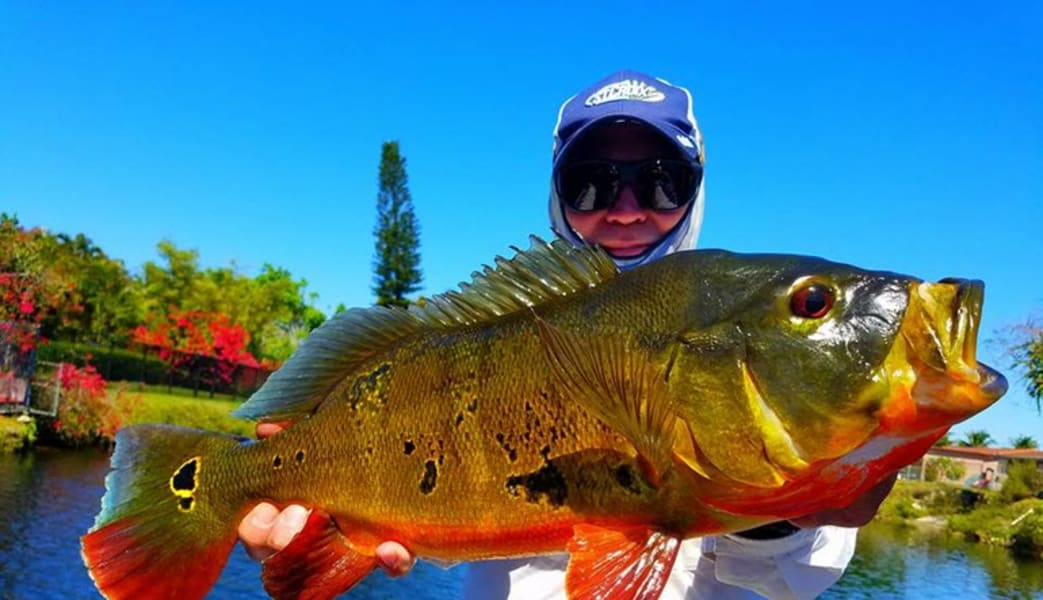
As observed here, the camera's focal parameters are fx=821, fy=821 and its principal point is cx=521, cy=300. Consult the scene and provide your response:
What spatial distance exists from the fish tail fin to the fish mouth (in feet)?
6.43

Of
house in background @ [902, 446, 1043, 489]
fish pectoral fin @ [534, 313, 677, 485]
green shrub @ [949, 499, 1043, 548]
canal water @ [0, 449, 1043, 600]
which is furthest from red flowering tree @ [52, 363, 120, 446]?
house in background @ [902, 446, 1043, 489]

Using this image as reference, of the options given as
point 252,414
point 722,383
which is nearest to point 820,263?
point 722,383

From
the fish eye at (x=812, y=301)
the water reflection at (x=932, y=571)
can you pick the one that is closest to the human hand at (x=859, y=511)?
the fish eye at (x=812, y=301)

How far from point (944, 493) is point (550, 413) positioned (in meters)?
52.3

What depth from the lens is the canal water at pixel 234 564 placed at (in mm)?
14359

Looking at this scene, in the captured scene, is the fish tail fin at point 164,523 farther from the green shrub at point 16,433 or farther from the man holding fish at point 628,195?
the green shrub at point 16,433

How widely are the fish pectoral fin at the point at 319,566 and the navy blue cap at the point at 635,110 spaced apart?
1.59m

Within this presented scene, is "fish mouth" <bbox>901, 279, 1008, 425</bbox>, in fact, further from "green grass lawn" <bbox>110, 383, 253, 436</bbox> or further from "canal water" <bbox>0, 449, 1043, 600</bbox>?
"green grass lawn" <bbox>110, 383, 253, 436</bbox>

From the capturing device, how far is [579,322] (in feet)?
6.81

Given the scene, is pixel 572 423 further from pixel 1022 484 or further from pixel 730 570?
pixel 1022 484

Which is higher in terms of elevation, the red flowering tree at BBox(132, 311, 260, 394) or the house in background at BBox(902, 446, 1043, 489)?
the red flowering tree at BBox(132, 311, 260, 394)

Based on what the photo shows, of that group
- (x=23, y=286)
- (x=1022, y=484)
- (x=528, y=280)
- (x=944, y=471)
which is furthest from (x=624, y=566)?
(x=944, y=471)

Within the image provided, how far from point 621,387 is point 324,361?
112 centimetres

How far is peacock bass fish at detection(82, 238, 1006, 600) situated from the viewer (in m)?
1.68
